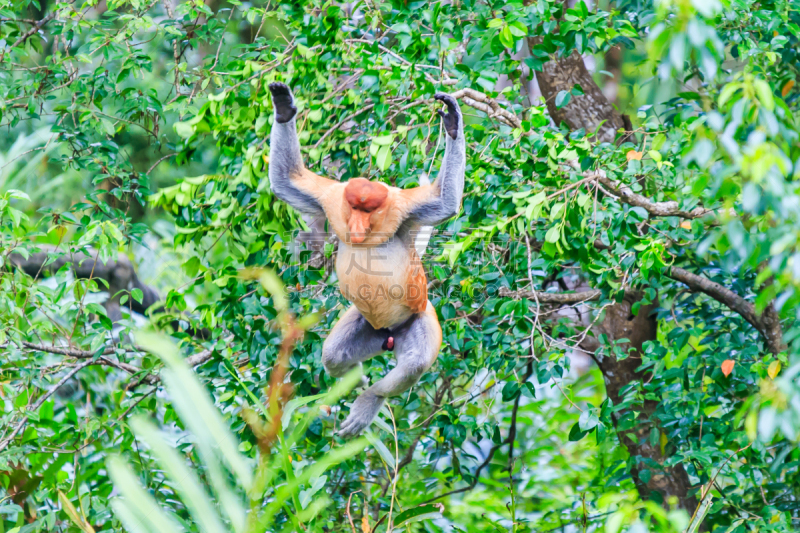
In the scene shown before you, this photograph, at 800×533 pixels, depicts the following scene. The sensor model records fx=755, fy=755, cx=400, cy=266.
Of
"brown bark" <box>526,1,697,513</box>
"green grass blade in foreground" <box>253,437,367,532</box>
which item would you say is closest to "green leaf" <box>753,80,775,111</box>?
"green grass blade in foreground" <box>253,437,367,532</box>

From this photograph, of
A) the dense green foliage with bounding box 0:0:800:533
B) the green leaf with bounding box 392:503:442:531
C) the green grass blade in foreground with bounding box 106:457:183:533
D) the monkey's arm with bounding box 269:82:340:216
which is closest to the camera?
the green grass blade in foreground with bounding box 106:457:183:533

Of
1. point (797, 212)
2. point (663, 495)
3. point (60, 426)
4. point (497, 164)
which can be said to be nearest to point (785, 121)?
point (797, 212)

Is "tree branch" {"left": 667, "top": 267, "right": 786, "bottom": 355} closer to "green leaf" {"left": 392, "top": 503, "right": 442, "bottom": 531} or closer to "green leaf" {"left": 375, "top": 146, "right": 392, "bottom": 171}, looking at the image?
"green leaf" {"left": 375, "top": 146, "right": 392, "bottom": 171}

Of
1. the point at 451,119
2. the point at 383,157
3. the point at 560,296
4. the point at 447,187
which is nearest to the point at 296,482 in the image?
the point at 447,187

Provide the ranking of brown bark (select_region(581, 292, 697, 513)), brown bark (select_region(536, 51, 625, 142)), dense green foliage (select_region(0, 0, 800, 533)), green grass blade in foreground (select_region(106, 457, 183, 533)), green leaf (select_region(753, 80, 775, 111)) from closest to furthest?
green grass blade in foreground (select_region(106, 457, 183, 533)), green leaf (select_region(753, 80, 775, 111)), dense green foliage (select_region(0, 0, 800, 533)), brown bark (select_region(581, 292, 697, 513)), brown bark (select_region(536, 51, 625, 142))

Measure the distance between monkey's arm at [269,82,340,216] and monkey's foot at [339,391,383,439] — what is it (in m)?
0.89

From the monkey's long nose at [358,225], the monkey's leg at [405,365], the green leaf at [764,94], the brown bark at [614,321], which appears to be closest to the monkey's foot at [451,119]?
the monkey's long nose at [358,225]

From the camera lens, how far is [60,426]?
15.1 feet

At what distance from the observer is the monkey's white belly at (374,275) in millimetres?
3006

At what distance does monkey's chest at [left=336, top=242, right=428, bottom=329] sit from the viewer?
9.87 ft

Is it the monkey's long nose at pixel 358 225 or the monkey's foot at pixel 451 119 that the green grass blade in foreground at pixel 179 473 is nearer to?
the monkey's long nose at pixel 358 225

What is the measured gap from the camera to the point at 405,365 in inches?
125

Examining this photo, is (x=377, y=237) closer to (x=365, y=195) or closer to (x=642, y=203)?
(x=365, y=195)

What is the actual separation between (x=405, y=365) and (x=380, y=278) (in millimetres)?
416
